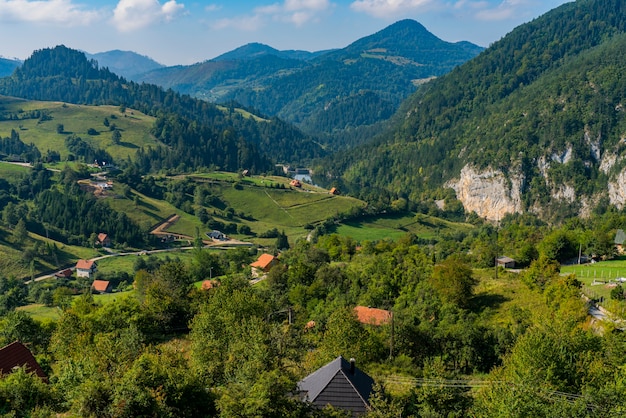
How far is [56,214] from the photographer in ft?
406

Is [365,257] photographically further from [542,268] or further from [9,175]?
[9,175]

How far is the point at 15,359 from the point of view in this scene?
30.6m

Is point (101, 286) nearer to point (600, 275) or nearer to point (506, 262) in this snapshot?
point (506, 262)

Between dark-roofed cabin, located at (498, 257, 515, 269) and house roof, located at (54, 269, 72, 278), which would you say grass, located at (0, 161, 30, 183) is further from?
dark-roofed cabin, located at (498, 257, 515, 269)

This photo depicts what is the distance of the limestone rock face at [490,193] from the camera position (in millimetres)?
179750

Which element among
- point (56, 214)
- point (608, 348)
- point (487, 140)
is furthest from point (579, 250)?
point (487, 140)

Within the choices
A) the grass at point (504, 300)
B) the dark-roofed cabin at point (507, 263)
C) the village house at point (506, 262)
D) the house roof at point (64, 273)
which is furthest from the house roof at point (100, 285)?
the dark-roofed cabin at point (507, 263)

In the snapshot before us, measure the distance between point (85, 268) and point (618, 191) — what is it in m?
146

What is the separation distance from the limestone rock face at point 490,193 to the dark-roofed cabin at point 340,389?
16486 cm

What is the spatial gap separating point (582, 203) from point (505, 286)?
5116 inches

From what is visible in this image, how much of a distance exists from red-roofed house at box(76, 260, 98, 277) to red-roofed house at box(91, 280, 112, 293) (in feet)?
26.6

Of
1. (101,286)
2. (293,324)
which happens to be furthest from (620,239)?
(101,286)

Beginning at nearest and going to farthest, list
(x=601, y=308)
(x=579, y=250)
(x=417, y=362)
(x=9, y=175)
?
(x=417, y=362), (x=601, y=308), (x=579, y=250), (x=9, y=175)

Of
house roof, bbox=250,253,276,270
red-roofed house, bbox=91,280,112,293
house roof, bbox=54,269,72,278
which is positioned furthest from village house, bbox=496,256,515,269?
house roof, bbox=54,269,72,278
